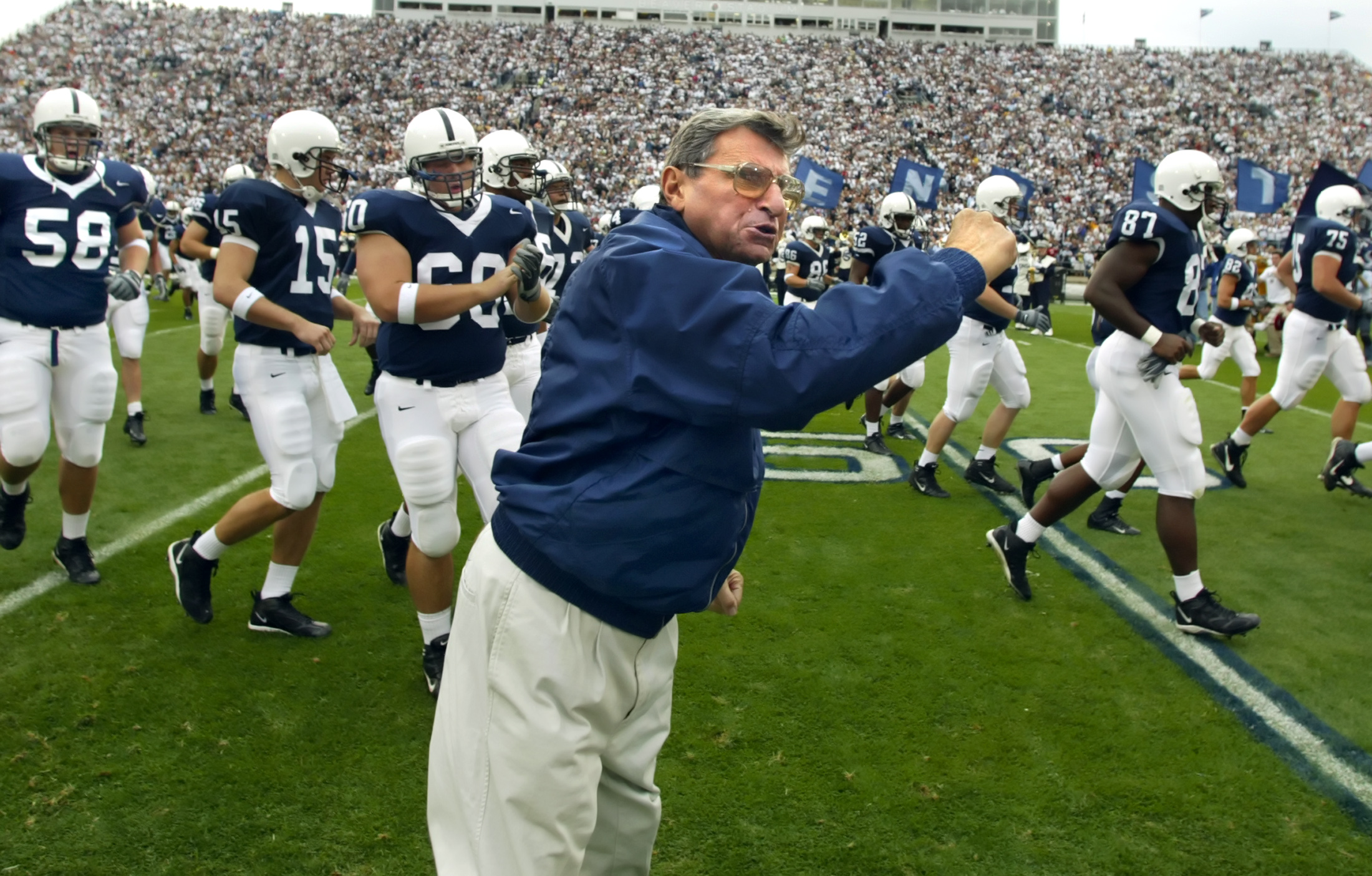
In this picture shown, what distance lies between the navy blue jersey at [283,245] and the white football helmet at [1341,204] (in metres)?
6.73

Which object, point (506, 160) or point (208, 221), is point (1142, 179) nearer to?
point (506, 160)

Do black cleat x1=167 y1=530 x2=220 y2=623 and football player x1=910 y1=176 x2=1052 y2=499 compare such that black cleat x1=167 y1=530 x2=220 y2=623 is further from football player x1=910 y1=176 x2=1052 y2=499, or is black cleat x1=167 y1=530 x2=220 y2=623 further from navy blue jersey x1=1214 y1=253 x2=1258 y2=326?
navy blue jersey x1=1214 y1=253 x2=1258 y2=326

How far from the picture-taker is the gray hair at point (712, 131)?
1788 millimetres

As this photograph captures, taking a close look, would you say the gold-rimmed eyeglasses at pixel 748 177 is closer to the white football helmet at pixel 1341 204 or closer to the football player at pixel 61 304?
the football player at pixel 61 304

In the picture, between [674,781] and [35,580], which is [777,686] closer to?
[674,781]

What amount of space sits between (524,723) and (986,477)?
19.0 ft

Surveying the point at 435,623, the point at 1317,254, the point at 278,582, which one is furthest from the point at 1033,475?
the point at 278,582

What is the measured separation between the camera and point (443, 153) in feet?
11.5

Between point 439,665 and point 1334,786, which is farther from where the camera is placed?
point 439,665

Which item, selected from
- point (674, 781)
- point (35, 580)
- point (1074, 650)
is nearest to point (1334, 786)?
point (1074, 650)

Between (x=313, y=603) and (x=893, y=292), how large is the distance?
12.7 feet

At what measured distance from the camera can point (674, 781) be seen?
316cm

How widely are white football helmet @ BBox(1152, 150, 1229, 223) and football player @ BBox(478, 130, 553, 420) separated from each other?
3301 millimetres

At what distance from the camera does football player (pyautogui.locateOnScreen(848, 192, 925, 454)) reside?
742cm
